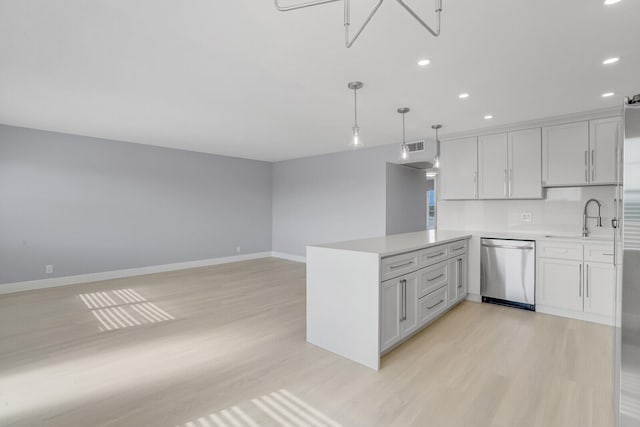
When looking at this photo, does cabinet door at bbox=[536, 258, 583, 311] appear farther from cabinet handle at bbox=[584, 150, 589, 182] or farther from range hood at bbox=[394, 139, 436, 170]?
range hood at bbox=[394, 139, 436, 170]

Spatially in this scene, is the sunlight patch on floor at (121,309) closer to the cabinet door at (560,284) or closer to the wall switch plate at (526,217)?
the cabinet door at (560,284)

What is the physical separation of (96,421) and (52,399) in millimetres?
494

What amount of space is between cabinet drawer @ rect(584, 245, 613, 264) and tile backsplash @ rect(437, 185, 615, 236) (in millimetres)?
658

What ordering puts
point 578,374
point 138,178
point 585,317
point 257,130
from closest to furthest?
1. point 578,374
2. point 585,317
3. point 257,130
4. point 138,178

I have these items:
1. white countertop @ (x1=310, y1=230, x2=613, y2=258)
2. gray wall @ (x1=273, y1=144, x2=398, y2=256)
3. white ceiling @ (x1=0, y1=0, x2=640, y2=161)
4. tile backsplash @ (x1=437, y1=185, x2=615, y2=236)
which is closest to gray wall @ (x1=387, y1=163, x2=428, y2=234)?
gray wall @ (x1=273, y1=144, x2=398, y2=256)

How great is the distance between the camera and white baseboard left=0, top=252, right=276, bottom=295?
4.67 meters

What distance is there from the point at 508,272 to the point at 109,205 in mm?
6453

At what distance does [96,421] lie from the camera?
1.83 meters

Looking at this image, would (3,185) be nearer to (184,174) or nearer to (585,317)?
(184,174)

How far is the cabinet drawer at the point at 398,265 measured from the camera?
2460 mm

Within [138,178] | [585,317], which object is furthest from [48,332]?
[585,317]

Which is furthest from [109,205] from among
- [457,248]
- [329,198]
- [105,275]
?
[457,248]

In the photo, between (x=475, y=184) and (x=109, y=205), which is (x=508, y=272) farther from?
(x=109, y=205)

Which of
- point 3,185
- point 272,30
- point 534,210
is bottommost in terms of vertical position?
point 534,210
